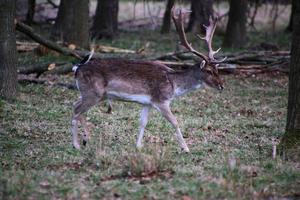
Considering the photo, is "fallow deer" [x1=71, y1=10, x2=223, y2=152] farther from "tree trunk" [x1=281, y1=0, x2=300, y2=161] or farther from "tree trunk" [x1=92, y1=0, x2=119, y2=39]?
"tree trunk" [x1=92, y1=0, x2=119, y2=39]

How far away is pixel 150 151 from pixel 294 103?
2289mm

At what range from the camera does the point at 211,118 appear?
11797 millimetres

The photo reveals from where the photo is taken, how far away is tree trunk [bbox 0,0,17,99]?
38.6 feet

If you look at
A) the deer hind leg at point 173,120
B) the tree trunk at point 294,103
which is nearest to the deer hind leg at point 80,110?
the deer hind leg at point 173,120

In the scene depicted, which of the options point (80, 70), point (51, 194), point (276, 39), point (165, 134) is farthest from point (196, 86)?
point (276, 39)

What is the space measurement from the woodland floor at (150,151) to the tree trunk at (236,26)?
20.2 feet

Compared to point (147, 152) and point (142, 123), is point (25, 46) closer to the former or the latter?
point (142, 123)

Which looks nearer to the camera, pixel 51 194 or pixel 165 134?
pixel 51 194

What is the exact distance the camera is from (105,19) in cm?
2303

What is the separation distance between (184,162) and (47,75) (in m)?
7.53

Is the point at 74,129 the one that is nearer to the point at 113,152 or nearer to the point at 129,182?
the point at 113,152

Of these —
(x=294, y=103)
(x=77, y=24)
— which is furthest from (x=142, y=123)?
(x=77, y=24)

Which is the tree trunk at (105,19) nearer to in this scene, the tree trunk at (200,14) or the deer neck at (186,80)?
A: the tree trunk at (200,14)

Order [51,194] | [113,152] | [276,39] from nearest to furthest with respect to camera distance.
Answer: [51,194], [113,152], [276,39]
